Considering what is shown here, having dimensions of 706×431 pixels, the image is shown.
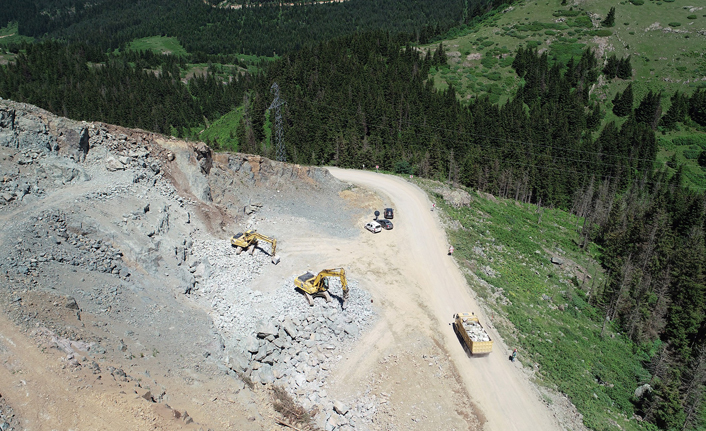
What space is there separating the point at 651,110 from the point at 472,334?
394 feet

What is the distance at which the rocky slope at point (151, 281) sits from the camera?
72.9 feet

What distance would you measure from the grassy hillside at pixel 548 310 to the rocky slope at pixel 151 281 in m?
13.5

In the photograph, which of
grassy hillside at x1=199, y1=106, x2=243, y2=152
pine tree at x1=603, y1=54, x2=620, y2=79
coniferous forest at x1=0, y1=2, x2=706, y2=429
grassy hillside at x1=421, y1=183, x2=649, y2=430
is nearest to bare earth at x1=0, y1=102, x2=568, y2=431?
grassy hillside at x1=421, y1=183, x2=649, y2=430

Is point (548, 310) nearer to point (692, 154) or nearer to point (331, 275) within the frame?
point (331, 275)

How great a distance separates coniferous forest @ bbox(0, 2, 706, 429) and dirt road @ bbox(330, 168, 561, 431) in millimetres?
16639

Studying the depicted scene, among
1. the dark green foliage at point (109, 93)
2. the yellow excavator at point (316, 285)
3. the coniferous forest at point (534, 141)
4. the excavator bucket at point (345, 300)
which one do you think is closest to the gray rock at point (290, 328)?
the yellow excavator at point (316, 285)

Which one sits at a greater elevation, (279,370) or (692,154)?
(279,370)

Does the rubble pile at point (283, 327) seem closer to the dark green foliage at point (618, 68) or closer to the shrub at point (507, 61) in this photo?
the shrub at point (507, 61)

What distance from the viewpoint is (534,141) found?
10544 centimetres

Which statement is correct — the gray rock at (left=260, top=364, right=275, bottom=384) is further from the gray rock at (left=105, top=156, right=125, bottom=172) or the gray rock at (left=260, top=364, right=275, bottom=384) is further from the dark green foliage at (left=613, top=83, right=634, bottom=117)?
the dark green foliage at (left=613, top=83, right=634, bottom=117)

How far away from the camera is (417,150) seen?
9881 centimetres

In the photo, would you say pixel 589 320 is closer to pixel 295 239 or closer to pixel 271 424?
pixel 295 239

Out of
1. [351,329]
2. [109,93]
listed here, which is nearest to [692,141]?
[351,329]

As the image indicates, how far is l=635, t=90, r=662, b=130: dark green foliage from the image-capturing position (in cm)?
11556
